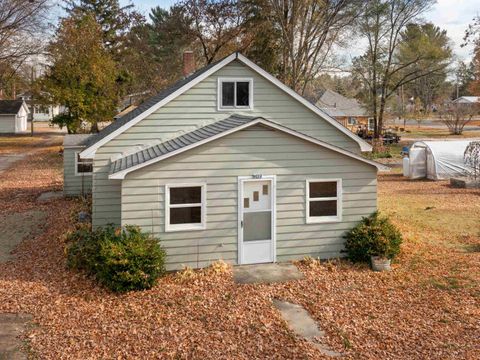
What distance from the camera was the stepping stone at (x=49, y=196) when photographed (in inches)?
813

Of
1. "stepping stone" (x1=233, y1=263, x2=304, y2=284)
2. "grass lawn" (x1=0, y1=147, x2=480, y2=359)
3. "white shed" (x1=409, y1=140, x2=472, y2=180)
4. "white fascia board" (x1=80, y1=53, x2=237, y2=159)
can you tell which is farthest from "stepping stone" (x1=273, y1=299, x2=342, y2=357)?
"white shed" (x1=409, y1=140, x2=472, y2=180)

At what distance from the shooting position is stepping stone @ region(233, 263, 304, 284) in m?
11.0

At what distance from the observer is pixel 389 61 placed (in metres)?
48.5

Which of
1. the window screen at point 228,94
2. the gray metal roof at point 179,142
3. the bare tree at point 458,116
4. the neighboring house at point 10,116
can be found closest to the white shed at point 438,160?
the window screen at point 228,94

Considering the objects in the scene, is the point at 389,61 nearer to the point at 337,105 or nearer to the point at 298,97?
the point at 337,105

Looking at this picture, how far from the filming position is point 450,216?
59.0ft

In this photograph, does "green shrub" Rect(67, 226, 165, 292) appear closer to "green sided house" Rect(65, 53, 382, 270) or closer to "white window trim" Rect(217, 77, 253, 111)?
"green sided house" Rect(65, 53, 382, 270)

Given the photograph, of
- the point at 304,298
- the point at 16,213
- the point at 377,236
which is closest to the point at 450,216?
the point at 377,236

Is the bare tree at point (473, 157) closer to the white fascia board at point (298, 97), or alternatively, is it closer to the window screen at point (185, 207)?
the white fascia board at point (298, 97)

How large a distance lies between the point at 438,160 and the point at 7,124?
192 ft

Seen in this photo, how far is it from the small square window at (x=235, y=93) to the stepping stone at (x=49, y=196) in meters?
11.5

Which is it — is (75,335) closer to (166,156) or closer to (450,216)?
(166,156)

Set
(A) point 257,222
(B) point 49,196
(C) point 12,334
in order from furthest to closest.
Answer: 1. (B) point 49,196
2. (A) point 257,222
3. (C) point 12,334

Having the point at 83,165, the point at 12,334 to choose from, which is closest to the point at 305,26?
the point at 83,165
